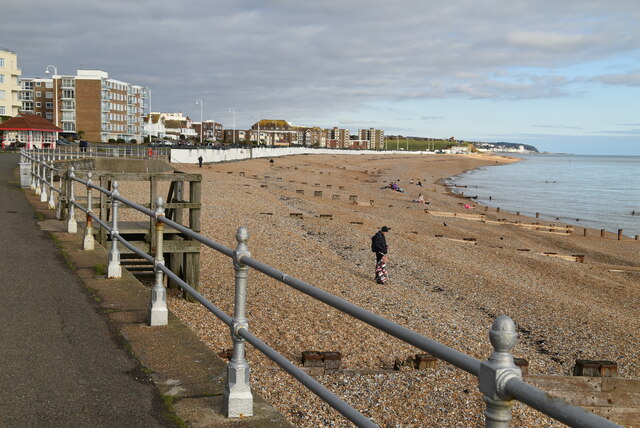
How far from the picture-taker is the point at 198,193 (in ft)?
34.0

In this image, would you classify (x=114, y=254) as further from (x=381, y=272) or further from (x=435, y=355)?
(x=381, y=272)

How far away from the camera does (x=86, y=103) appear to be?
117 meters

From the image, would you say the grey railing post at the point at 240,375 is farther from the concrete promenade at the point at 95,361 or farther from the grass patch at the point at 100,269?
the grass patch at the point at 100,269

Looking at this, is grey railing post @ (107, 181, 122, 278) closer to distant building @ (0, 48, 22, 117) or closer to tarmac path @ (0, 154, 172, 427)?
tarmac path @ (0, 154, 172, 427)

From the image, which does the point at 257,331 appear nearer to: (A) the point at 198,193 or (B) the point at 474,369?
(A) the point at 198,193

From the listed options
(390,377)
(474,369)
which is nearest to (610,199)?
(390,377)

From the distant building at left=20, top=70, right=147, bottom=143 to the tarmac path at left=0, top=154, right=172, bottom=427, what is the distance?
10710 centimetres

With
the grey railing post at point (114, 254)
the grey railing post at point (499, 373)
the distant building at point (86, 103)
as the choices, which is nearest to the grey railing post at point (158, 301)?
the grey railing post at point (114, 254)

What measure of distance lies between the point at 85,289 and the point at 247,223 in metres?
12.6

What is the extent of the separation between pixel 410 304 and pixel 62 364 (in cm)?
854

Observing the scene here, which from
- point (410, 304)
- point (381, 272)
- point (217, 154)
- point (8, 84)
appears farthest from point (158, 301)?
point (8, 84)

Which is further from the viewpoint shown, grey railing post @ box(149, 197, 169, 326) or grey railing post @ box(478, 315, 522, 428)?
grey railing post @ box(149, 197, 169, 326)

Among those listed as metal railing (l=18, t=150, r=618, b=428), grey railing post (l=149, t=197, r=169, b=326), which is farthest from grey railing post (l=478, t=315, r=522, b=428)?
grey railing post (l=149, t=197, r=169, b=326)

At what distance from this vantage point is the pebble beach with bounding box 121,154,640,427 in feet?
24.0
